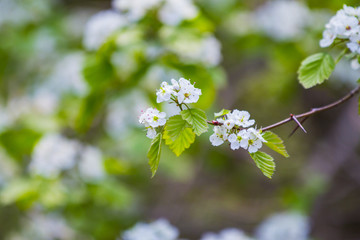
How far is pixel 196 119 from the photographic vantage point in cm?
91

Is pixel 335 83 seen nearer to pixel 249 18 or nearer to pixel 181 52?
pixel 249 18

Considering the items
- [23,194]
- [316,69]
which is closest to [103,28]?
[23,194]

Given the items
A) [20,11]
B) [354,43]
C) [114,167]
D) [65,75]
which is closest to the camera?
[354,43]

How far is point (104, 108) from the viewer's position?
251 centimetres

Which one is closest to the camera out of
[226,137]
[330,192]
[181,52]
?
[226,137]

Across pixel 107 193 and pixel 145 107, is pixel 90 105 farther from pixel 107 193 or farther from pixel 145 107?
pixel 107 193

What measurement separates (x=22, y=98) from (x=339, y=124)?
237 centimetres

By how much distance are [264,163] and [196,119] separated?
0.18 metres

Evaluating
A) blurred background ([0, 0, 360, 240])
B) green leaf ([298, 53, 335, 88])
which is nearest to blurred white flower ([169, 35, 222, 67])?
blurred background ([0, 0, 360, 240])

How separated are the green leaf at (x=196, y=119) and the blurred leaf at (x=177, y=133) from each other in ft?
0.08

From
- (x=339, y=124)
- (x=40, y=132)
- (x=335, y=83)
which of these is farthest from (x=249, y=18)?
(x=40, y=132)

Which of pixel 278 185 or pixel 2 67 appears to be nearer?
pixel 2 67

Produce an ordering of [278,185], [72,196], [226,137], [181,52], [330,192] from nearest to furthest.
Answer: [226,137] → [181,52] → [72,196] → [330,192] → [278,185]

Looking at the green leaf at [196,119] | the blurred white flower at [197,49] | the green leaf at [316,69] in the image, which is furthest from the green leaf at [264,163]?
the blurred white flower at [197,49]
